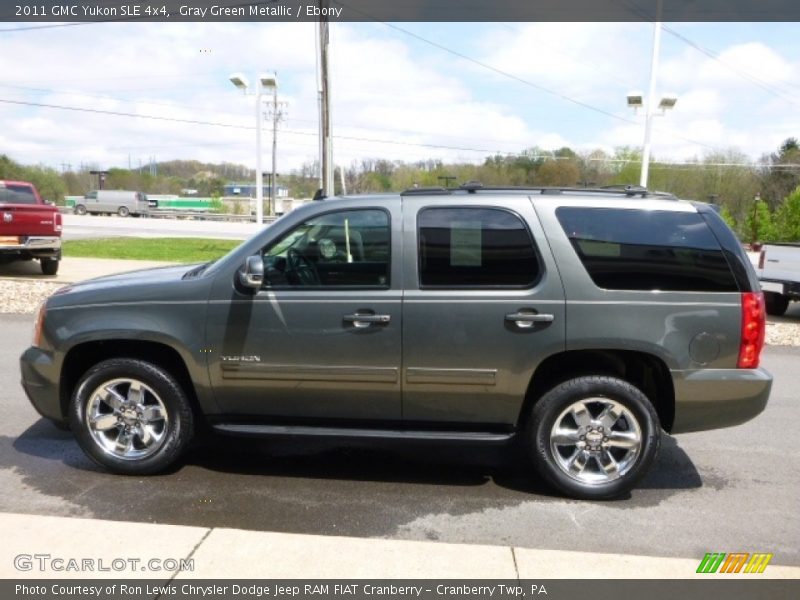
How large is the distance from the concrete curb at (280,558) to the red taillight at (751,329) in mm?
1181

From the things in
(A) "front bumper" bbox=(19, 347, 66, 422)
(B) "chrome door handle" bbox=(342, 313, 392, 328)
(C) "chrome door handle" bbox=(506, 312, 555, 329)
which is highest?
(C) "chrome door handle" bbox=(506, 312, 555, 329)

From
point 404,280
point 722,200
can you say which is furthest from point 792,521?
point 722,200

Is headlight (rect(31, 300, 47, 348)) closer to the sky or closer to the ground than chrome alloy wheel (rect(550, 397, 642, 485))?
closer to the sky

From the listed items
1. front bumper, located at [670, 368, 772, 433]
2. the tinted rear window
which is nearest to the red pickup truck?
the tinted rear window

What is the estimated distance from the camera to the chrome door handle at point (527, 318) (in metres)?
3.86

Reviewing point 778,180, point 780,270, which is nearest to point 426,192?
point 780,270

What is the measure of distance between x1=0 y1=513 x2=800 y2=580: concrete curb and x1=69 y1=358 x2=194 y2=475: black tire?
77 cm

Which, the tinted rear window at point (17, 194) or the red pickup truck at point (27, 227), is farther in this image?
the tinted rear window at point (17, 194)

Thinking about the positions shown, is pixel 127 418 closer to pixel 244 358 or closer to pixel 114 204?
pixel 244 358

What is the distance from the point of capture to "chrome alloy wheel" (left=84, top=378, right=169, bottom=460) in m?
4.22

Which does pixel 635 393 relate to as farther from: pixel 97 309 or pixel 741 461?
pixel 97 309

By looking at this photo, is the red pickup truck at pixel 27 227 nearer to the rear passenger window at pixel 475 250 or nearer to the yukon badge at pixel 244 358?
the yukon badge at pixel 244 358

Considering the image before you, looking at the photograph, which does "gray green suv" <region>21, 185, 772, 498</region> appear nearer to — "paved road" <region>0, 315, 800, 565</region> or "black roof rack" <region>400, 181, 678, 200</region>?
"black roof rack" <region>400, 181, 678, 200</region>

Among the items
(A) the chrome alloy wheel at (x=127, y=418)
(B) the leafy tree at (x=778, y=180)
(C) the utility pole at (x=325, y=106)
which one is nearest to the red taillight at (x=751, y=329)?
(A) the chrome alloy wheel at (x=127, y=418)
